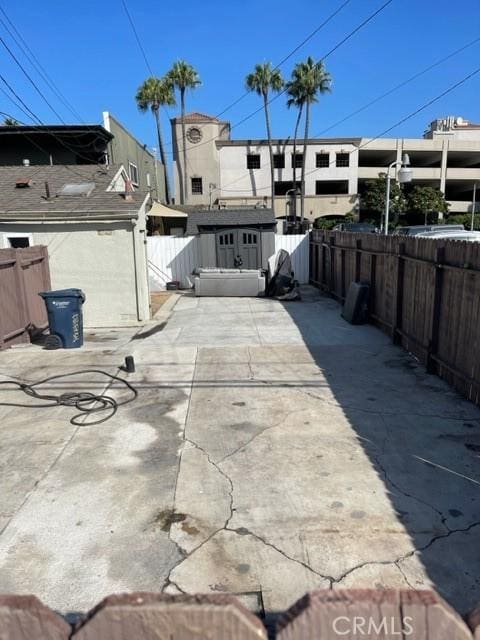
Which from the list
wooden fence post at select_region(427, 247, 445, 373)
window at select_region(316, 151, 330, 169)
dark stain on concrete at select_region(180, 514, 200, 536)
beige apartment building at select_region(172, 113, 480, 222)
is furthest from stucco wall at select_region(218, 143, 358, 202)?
dark stain on concrete at select_region(180, 514, 200, 536)

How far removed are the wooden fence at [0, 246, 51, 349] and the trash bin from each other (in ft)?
2.23

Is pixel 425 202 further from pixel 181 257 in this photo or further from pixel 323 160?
pixel 181 257

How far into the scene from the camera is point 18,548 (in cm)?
318

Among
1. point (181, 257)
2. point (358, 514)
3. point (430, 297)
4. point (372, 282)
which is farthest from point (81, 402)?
point (181, 257)

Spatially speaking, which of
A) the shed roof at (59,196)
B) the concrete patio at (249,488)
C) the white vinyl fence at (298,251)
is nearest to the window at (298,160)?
the white vinyl fence at (298,251)

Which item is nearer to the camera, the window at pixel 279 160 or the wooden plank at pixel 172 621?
the wooden plank at pixel 172 621

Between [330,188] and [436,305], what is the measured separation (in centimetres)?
4164

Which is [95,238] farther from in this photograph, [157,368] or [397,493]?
[397,493]

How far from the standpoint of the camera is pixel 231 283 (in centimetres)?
1533

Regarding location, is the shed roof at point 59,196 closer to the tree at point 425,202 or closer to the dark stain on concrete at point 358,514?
the dark stain on concrete at point 358,514

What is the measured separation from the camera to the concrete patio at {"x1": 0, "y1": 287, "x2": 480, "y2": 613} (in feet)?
9.52

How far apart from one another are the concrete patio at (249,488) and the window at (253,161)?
129 ft

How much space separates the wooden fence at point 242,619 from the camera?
4.08ft

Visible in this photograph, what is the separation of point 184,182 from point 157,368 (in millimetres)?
39052
